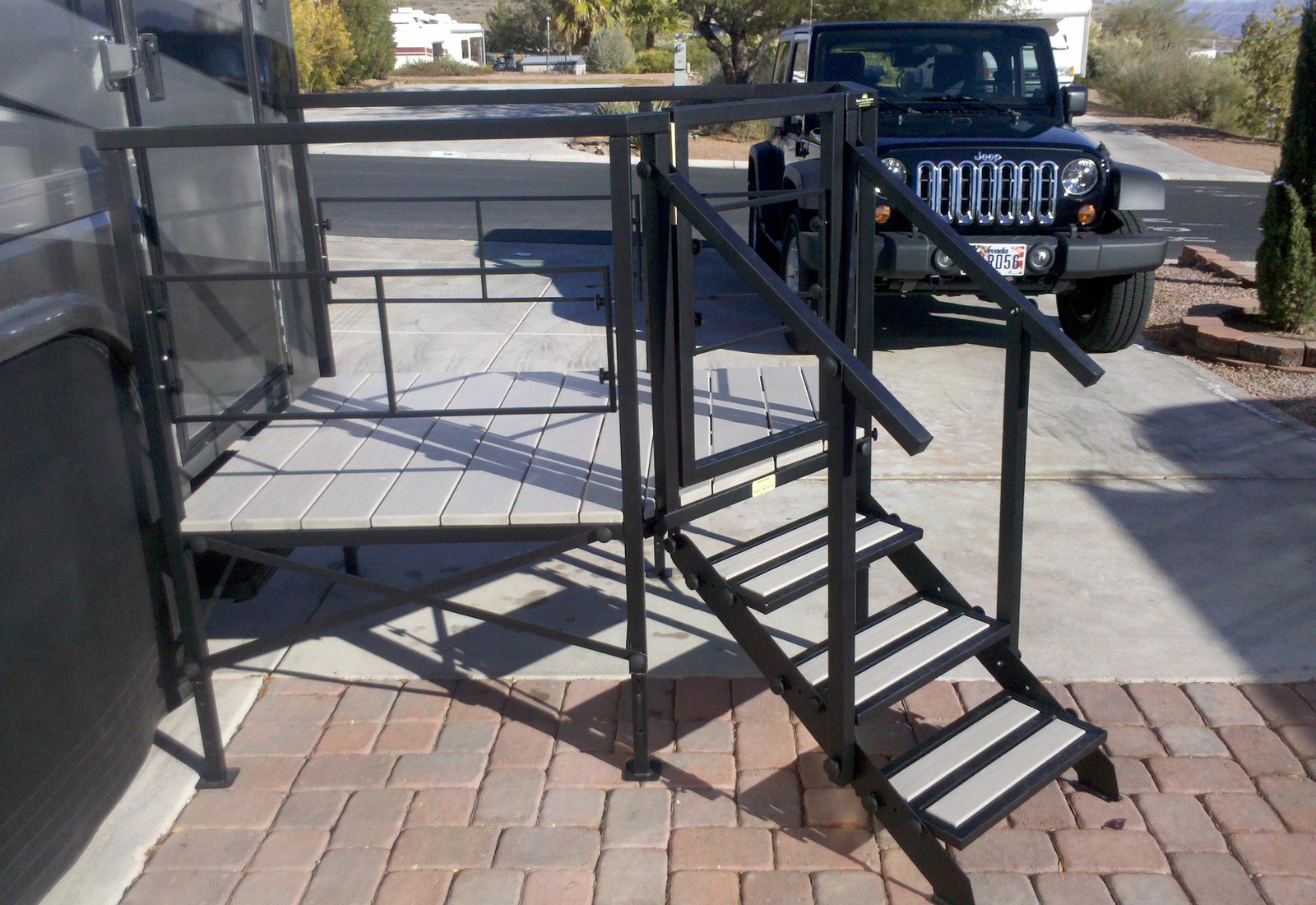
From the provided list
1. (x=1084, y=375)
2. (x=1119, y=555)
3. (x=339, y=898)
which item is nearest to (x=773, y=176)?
(x=1119, y=555)

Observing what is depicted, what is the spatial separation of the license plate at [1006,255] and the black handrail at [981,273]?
3.45 m

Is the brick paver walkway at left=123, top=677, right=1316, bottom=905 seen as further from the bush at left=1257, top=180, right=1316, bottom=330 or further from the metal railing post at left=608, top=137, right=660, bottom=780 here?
the bush at left=1257, top=180, right=1316, bottom=330

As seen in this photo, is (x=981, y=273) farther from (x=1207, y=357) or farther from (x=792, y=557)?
(x=1207, y=357)

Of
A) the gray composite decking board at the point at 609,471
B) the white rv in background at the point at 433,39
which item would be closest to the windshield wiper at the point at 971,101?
the gray composite decking board at the point at 609,471

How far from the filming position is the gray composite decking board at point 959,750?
2.74 metres

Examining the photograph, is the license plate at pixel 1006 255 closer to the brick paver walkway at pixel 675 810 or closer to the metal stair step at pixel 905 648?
the brick paver walkway at pixel 675 810

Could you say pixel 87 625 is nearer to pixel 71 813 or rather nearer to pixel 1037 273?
pixel 71 813

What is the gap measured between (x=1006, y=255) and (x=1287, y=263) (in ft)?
6.51

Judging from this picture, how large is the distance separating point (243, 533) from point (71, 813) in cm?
79

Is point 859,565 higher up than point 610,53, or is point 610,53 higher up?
point 610,53

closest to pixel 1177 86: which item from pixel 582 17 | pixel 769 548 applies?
pixel 582 17

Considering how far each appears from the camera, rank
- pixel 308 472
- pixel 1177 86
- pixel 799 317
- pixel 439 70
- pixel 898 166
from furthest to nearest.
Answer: pixel 439 70
pixel 1177 86
pixel 898 166
pixel 308 472
pixel 799 317

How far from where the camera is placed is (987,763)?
282cm

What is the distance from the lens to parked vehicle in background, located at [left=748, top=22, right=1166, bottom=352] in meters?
6.61
